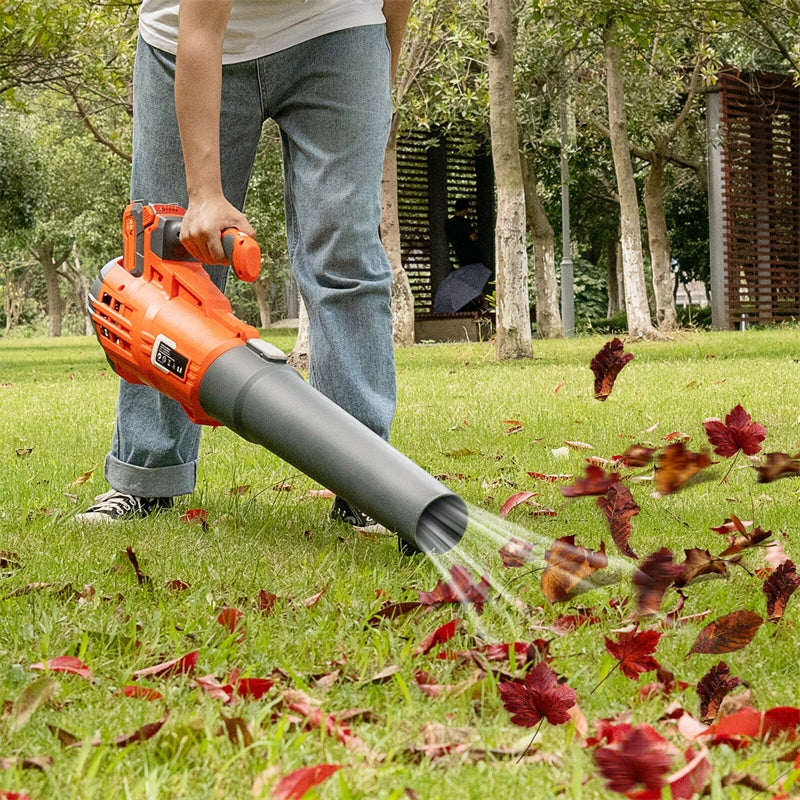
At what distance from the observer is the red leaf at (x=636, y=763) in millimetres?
1211

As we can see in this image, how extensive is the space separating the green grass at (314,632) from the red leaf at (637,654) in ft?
0.08

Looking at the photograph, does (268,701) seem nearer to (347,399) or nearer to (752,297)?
(347,399)

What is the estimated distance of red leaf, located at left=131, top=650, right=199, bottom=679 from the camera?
1855 mm

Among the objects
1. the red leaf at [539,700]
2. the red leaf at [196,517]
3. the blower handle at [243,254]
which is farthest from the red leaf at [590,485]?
the red leaf at [196,517]

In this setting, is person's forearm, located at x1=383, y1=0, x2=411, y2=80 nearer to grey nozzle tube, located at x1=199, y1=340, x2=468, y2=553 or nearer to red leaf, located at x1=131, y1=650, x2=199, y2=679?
grey nozzle tube, located at x1=199, y1=340, x2=468, y2=553

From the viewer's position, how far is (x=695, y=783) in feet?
4.42

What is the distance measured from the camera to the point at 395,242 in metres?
17.0

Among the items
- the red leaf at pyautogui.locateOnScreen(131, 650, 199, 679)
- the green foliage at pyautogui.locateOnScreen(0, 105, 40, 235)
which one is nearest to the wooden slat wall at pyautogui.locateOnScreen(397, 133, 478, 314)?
the green foliage at pyautogui.locateOnScreen(0, 105, 40, 235)

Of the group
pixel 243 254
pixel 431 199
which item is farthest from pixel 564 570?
pixel 431 199

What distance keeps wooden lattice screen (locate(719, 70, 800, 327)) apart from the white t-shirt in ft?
68.8

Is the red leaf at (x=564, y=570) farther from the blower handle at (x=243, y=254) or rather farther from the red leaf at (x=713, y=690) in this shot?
the blower handle at (x=243, y=254)

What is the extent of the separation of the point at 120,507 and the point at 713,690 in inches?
78.5

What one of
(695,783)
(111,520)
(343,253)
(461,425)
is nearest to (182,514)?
(111,520)

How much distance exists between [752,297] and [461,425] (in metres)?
20.3
